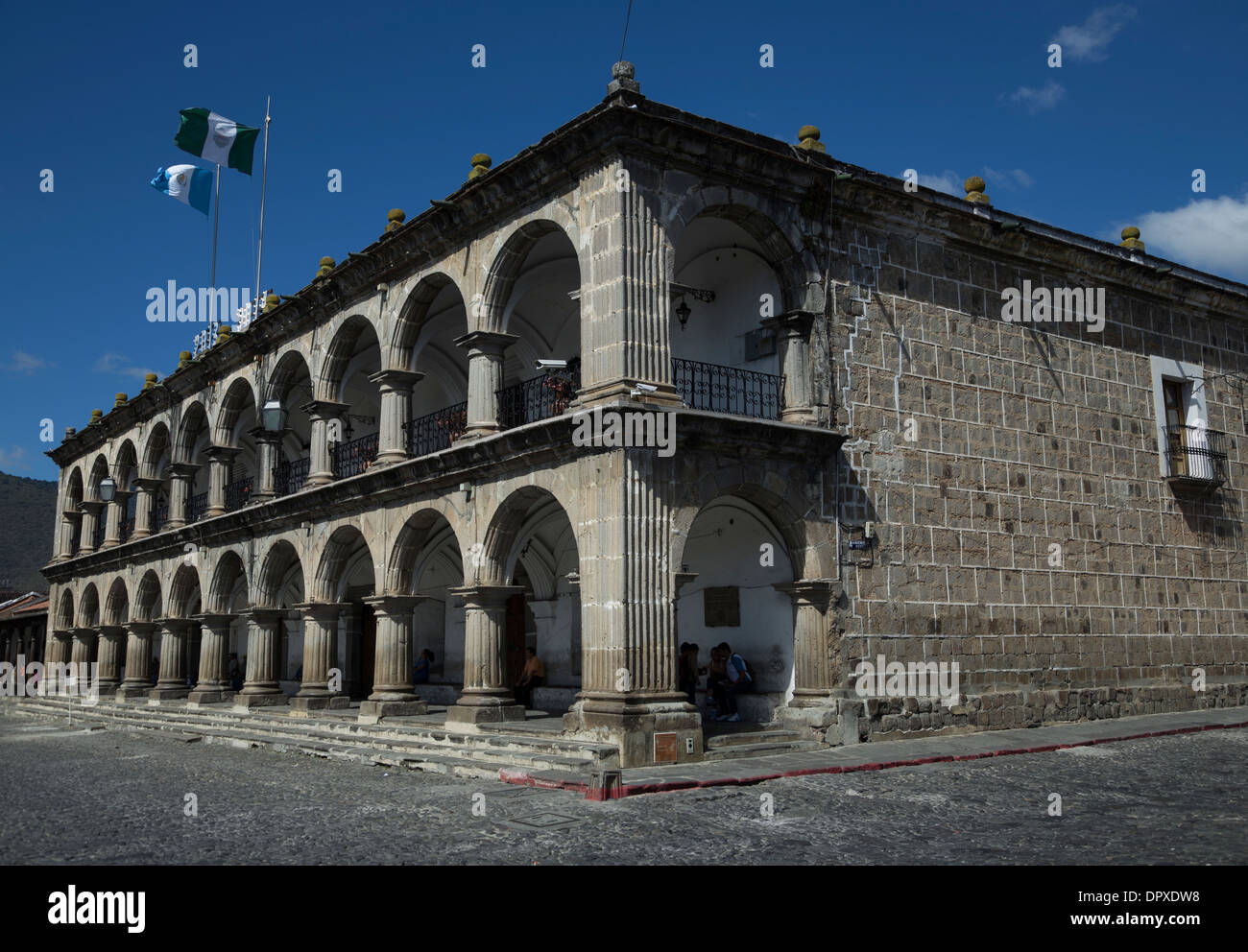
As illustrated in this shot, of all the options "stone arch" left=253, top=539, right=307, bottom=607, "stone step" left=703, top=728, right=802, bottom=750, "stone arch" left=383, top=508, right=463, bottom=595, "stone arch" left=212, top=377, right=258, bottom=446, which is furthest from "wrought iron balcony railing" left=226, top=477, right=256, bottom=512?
"stone step" left=703, top=728, right=802, bottom=750

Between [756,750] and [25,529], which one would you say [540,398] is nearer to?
[756,750]

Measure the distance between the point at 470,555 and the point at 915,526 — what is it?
5.90m

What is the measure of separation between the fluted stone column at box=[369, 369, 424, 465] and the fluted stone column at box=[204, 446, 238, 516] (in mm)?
7413

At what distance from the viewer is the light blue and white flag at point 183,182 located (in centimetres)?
2481

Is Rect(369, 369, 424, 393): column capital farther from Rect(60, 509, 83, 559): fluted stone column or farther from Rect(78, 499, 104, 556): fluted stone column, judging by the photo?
Rect(60, 509, 83, 559): fluted stone column

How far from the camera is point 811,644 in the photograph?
13.4 m

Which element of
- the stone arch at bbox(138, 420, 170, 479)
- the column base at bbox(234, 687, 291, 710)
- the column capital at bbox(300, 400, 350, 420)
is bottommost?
the column base at bbox(234, 687, 291, 710)

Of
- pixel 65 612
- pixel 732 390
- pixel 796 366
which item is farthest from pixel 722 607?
pixel 65 612

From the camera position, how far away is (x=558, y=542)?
17594mm

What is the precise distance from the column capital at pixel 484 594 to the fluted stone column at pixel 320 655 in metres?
4.68

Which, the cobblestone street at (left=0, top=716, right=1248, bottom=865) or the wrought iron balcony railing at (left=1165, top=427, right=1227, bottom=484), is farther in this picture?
the wrought iron balcony railing at (left=1165, top=427, right=1227, bottom=484)

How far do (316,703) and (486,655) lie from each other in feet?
17.4

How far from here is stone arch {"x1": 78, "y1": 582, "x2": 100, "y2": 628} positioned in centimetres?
2933
